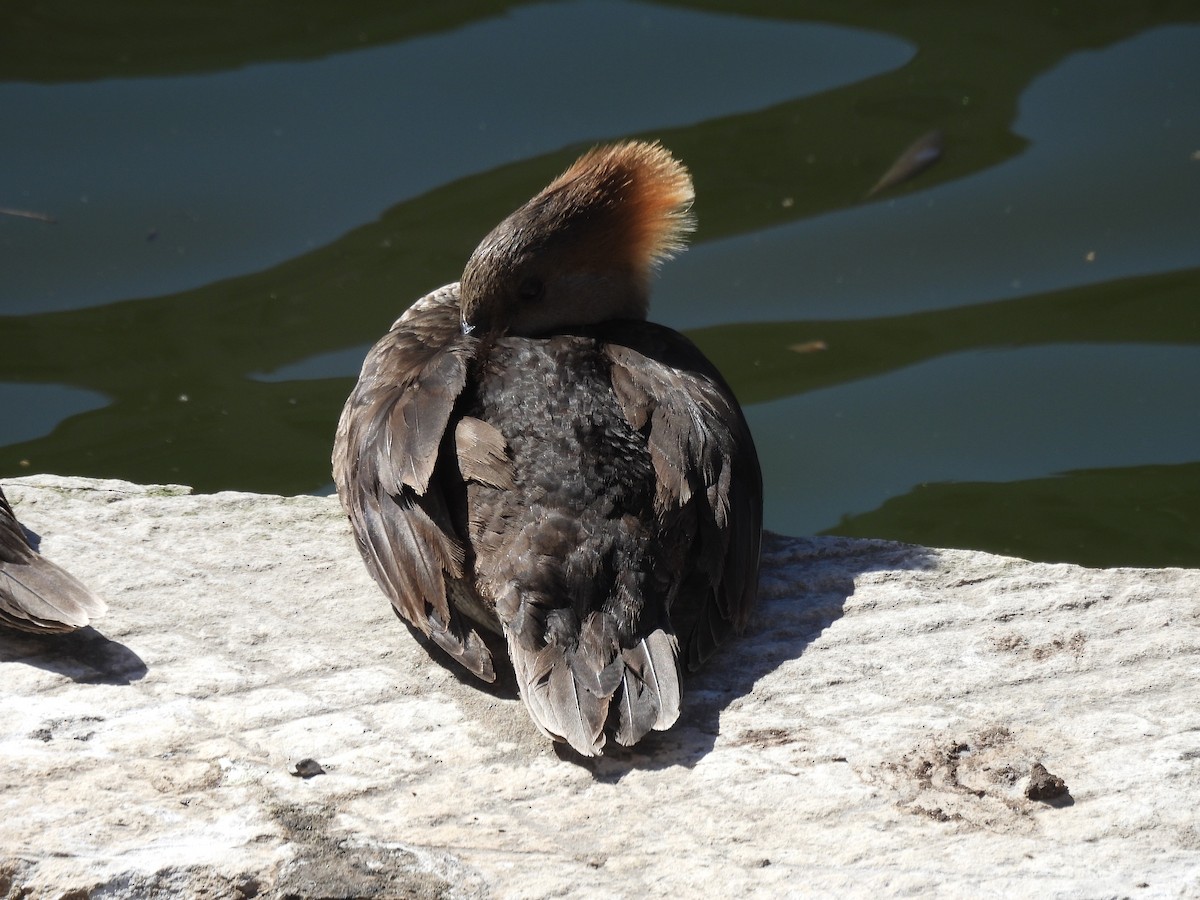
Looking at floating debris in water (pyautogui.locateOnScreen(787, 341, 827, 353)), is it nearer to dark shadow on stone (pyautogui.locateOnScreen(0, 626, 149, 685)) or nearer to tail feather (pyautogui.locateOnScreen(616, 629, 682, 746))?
tail feather (pyautogui.locateOnScreen(616, 629, 682, 746))

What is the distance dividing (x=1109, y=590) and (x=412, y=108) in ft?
16.3

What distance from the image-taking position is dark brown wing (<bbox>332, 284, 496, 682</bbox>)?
12.6ft

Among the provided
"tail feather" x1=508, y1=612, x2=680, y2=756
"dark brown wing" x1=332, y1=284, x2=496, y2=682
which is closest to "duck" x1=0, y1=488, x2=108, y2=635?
"dark brown wing" x1=332, y1=284, x2=496, y2=682

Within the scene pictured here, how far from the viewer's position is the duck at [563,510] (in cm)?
359

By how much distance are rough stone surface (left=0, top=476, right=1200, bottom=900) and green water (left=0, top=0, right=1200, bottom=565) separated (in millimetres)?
1854

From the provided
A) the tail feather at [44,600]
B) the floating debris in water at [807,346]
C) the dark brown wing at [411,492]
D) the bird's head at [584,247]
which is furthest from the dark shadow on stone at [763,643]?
the floating debris in water at [807,346]

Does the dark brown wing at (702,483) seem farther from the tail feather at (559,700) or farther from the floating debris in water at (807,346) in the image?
the floating debris in water at (807,346)

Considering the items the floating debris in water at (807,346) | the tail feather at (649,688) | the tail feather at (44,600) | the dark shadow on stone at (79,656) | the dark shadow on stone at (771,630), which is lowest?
the floating debris in water at (807,346)

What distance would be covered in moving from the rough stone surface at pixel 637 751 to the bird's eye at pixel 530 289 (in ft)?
3.37

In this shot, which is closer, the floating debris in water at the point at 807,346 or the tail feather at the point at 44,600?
the tail feather at the point at 44,600

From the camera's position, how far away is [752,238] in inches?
296

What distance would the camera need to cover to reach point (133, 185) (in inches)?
303

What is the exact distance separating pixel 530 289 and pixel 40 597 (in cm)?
176

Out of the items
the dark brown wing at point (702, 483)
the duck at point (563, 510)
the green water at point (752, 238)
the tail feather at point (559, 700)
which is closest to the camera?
the tail feather at point (559, 700)
